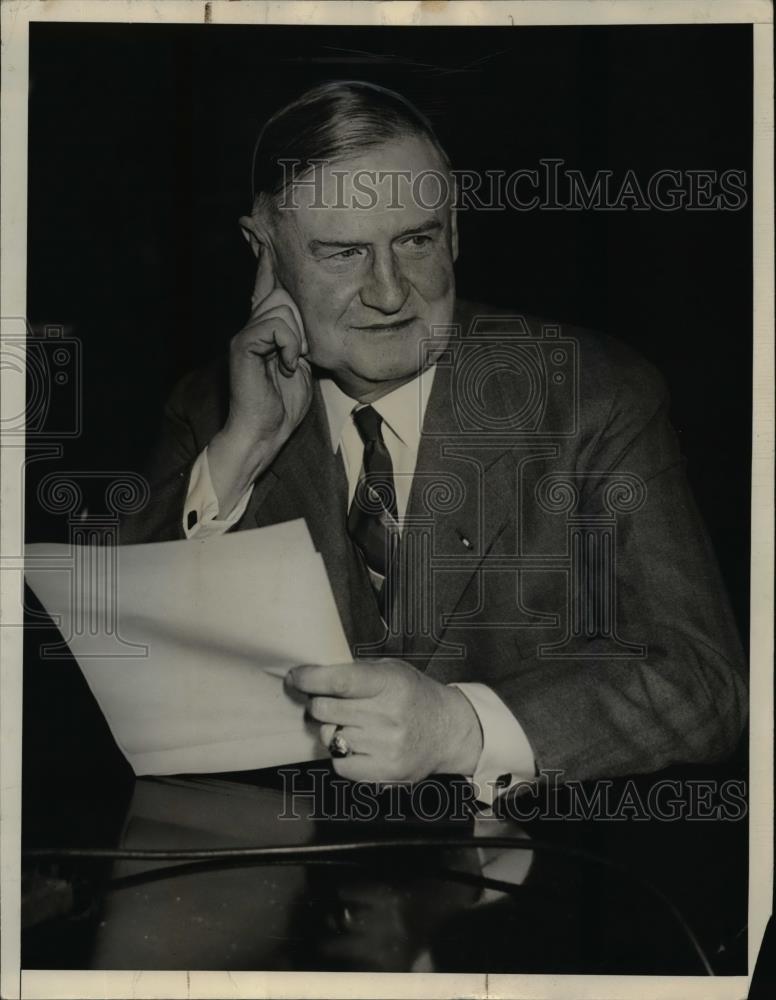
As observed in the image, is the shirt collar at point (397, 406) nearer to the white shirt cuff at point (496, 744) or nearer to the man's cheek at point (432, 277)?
the man's cheek at point (432, 277)

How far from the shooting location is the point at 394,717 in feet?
7.17

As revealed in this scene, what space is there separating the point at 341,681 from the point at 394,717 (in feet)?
0.40

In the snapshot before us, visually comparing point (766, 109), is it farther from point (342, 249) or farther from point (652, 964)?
point (652, 964)

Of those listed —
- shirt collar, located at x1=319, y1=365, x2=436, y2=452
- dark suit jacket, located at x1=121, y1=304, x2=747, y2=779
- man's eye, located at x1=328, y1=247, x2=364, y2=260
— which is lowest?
dark suit jacket, located at x1=121, y1=304, x2=747, y2=779

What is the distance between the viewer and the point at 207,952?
223cm

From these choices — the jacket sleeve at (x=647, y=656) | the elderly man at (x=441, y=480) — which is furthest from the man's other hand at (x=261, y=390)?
the jacket sleeve at (x=647, y=656)

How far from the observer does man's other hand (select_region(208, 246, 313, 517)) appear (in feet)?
7.36

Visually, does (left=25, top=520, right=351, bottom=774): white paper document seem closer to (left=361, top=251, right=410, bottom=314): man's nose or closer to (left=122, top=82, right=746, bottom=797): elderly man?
(left=122, top=82, right=746, bottom=797): elderly man

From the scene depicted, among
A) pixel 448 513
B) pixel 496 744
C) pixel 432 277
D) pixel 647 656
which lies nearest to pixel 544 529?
pixel 448 513

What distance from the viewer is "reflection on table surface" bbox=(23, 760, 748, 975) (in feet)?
7.26

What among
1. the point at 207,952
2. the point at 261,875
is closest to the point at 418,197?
the point at 261,875

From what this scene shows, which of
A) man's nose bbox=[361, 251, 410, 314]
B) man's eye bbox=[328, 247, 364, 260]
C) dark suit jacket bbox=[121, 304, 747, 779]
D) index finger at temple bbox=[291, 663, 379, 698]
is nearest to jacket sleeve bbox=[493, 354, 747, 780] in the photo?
dark suit jacket bbox=[121, 304, 747, 779]

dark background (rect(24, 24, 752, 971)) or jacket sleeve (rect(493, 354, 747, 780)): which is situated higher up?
dark background (rect(24, 24, 752, 971))

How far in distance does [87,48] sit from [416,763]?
1544mm
